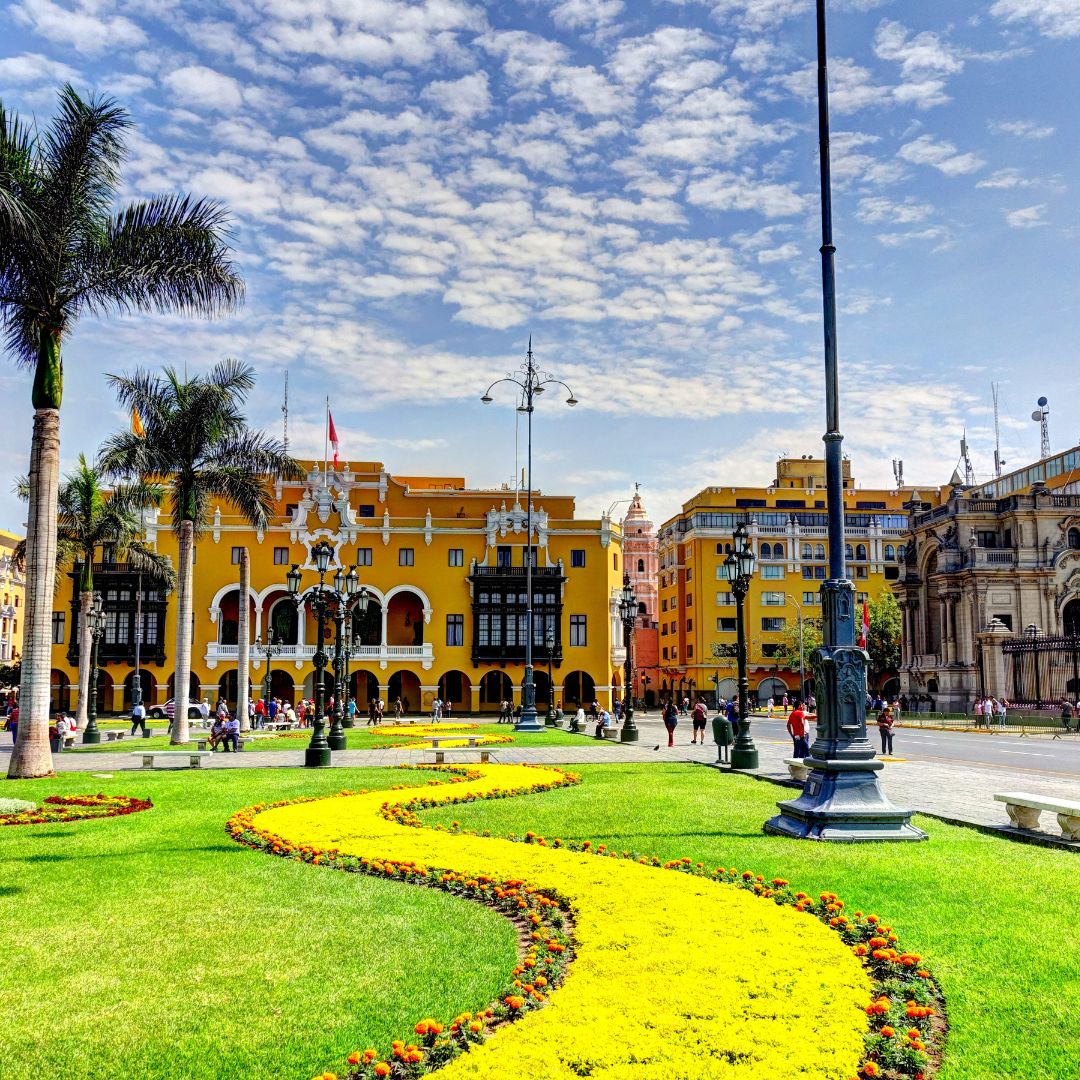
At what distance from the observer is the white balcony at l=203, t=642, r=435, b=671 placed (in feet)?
192

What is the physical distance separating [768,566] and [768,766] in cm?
5831

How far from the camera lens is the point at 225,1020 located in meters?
5.70

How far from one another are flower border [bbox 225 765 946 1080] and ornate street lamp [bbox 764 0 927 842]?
2.15 meters

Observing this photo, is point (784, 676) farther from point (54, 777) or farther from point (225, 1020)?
point (225, 1020)

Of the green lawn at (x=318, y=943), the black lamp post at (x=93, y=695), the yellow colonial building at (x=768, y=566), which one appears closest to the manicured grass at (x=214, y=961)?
the green lawn at (x=318, y=943)

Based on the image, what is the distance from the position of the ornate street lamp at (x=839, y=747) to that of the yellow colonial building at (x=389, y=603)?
4866 cm

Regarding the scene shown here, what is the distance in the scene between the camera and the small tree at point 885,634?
247 ft

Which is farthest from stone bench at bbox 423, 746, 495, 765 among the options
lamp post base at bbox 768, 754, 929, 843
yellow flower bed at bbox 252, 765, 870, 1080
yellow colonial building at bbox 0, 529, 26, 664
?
yellow colonial building at bbox 0, 529, 26, 664

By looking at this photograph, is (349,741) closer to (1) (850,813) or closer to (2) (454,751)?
(2) (454,751)

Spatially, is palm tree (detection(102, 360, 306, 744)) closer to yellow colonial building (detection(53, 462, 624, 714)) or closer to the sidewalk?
the sidewalk

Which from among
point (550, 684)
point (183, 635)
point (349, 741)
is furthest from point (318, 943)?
point (550, 684)

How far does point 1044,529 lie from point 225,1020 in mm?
65206

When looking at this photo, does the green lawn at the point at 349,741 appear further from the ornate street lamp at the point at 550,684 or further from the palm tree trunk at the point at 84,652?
the ornate street lamp at the point at 550,684

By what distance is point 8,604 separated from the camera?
8756 centimetres
